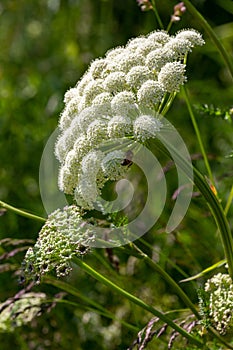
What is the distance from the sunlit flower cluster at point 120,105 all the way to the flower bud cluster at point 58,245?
0.17ft

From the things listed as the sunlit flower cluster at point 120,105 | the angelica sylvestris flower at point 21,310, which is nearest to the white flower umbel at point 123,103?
the sunlit flower cluster at point 120,105

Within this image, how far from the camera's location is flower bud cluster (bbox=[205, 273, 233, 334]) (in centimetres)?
143

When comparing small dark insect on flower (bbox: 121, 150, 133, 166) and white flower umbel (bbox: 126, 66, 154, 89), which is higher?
white flower umbel (bbox: 126, 66, 154, 89)

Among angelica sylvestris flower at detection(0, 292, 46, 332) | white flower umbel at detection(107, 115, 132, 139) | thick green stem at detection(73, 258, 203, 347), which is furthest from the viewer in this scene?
angelica sylvestris flower at detection(0, 292, 46, 332)

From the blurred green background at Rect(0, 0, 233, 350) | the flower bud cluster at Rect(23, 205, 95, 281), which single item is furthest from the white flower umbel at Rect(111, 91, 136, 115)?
the blurred green background at Rect(0, 0, 233, 350)

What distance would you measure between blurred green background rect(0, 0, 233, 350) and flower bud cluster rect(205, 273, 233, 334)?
14.0 inches

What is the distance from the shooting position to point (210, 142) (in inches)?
126

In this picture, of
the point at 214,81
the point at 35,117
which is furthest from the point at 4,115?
the point at 214,81

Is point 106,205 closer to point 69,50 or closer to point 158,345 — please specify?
point 158,345

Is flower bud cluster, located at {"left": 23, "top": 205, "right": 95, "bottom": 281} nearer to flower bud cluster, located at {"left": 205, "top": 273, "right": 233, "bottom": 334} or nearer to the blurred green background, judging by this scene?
flower bud cluster, located at {"left": 205, "top": 273, "right": 233, "bottom": 334}

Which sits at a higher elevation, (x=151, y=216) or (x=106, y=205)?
(x=106, y=205)

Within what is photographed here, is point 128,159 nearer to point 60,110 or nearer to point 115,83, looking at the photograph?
point 115,83

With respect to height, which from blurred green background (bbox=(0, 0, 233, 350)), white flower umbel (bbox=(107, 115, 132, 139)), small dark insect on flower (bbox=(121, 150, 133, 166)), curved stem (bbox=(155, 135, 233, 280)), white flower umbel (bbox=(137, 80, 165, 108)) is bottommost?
blurred green background (bbox=(0, 0, 233, 350))

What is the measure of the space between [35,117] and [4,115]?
0.14m
